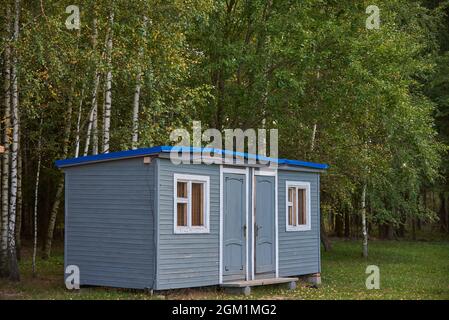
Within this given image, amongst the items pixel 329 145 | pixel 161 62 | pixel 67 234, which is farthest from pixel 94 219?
pixel 329 145

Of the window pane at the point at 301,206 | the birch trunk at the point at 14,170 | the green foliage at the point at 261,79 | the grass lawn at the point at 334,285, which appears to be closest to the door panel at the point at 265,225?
the grass lawn at the point at 334,285

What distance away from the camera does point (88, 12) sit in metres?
17.9

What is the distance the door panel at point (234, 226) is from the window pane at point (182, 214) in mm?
1073

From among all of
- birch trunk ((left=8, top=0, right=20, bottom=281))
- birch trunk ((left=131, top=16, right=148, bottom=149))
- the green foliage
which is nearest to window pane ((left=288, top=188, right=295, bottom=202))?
the green foliage

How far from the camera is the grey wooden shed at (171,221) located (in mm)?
13930

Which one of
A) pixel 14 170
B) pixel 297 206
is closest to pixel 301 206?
pixel 297 206

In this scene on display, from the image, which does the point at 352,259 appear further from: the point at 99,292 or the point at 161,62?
the point at 99,292

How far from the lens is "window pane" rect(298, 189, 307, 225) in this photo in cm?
1761

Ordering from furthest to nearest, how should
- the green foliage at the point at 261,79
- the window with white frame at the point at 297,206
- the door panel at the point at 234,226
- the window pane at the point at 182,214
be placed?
the green foliage at the point at 261,79 → the window with white frame at the point at 297,206 → the door panel at the point at 234,226 → the window pane at the point at 182,214

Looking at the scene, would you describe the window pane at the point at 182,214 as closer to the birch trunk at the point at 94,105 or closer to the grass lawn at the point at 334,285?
the grass lawn at the point at 334,285

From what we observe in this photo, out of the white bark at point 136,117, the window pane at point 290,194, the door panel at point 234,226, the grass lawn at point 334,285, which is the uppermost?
the white bark at point 136,117

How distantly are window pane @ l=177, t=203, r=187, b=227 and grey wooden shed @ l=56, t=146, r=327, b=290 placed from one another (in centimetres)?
2

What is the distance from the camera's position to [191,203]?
14.6m

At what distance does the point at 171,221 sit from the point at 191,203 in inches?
26.4
